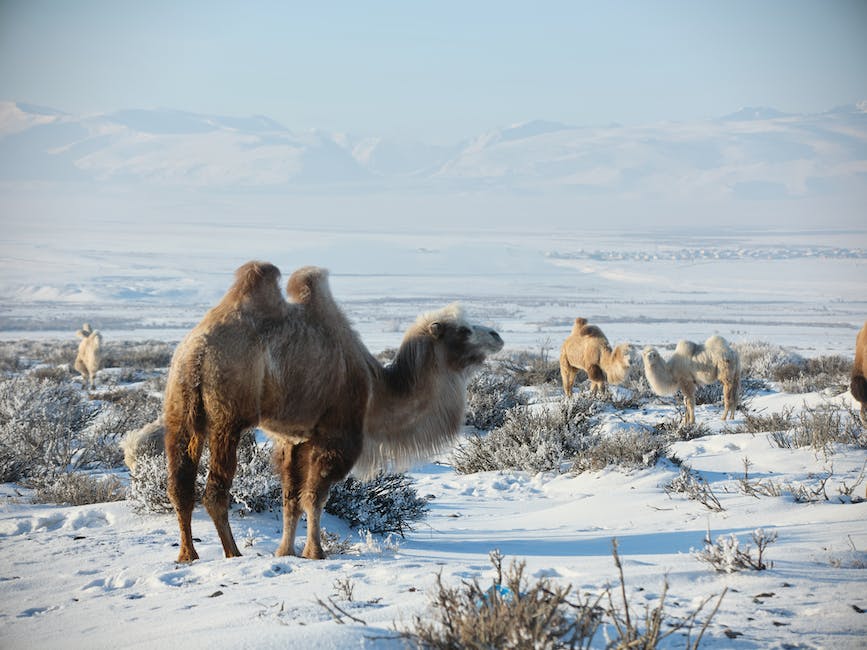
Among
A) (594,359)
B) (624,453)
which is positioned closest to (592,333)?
(594,359)

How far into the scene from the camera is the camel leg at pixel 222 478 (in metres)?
5.05

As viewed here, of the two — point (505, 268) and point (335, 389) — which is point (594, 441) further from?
point (505, 268)

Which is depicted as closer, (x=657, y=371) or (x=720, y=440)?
(x=720, y=440)

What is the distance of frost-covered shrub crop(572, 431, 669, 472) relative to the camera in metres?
8.23

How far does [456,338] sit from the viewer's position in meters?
6.40

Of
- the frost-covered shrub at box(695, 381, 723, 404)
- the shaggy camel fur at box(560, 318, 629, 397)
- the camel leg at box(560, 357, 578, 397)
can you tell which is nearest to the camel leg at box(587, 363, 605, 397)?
the shaggy camel fur at box(560, 318, 629, 397)

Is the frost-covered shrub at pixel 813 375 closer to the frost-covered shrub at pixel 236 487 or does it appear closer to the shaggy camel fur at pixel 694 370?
the shaggy camel fur at pixel 694 370

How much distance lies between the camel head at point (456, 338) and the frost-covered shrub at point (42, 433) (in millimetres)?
4165

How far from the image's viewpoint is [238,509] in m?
6.41

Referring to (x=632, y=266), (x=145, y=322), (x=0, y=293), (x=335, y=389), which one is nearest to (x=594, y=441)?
(x=335, y=389)

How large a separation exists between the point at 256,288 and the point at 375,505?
220 cm

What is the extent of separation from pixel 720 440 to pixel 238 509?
5.93 meters

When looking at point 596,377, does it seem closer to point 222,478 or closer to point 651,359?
point 651,359

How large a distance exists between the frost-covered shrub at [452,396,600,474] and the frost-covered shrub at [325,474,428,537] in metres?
2.75
